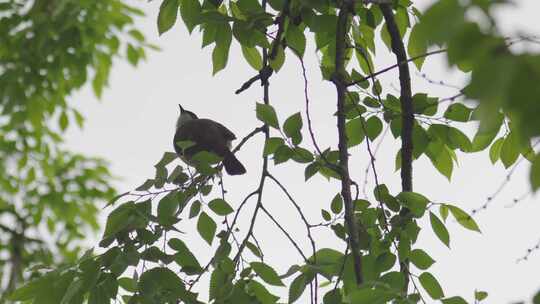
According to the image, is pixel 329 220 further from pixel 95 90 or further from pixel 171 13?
pixel 95 90

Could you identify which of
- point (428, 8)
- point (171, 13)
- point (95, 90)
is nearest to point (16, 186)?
point (95, 90)

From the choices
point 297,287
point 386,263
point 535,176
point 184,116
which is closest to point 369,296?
point 297,287

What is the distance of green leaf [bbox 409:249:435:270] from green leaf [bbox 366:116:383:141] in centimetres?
51

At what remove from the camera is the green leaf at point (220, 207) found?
8.52 ft

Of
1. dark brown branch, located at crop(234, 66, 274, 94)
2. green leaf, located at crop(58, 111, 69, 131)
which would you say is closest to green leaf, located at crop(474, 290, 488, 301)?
dark brown branch, located at crop(234, 66, 274, 94)

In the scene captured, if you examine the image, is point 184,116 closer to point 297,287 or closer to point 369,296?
point 297,287

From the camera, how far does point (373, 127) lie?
2898 mm

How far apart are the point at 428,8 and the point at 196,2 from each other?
6.50ft

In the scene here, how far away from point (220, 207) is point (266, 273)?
29cm

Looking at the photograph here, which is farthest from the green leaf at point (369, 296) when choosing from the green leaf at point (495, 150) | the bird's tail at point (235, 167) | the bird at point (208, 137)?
the bird at point (208, 137)

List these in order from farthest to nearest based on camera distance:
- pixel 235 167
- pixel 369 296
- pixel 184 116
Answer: pixel 184 116 → pixel 235 167 → pixel 369 296

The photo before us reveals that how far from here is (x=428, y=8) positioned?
1.12 m

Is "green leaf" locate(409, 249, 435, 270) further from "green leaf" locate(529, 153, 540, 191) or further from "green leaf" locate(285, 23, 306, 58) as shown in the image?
"green leaf" locate(529, 153, 540, 191)

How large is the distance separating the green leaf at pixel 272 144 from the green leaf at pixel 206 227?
31 cm
